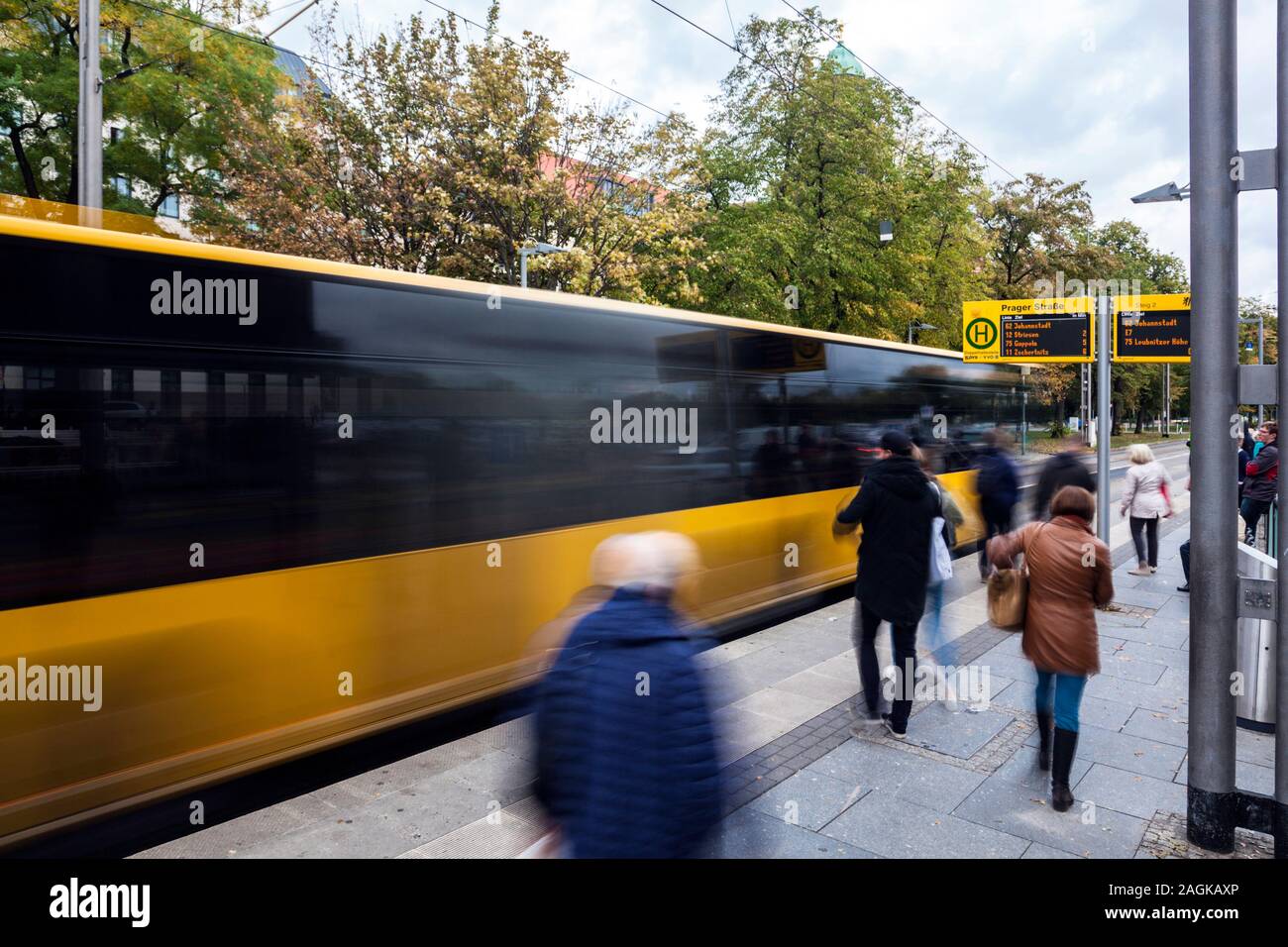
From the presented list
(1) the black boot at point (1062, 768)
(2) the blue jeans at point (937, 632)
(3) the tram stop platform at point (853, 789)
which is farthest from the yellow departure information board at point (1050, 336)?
(1) the black boot at point (1062, 768)

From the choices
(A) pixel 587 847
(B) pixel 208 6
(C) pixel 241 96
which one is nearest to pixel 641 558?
(A) pixel 587 847

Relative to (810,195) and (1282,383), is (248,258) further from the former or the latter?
(810,195)

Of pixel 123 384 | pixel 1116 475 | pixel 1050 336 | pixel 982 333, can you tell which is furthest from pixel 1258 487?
pixel 1116 475

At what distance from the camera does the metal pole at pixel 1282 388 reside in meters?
3.82

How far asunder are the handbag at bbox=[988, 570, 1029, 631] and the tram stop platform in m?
0.92

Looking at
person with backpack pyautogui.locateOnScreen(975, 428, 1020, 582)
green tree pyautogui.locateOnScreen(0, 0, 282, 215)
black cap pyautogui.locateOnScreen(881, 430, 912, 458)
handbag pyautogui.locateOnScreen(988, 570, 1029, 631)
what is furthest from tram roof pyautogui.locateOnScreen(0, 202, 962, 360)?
green tree pyautogui.locateOnScreen(0, 0, 282, 215)

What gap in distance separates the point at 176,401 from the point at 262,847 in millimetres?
2234

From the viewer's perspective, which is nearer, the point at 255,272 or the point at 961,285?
the point at 255,272

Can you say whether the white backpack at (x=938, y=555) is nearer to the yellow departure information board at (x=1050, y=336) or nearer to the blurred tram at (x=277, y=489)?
the blurred tram at (x=277, y=489)

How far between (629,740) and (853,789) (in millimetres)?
2884

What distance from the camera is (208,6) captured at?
19.0m

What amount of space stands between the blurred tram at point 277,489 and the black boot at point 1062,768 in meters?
2.12
